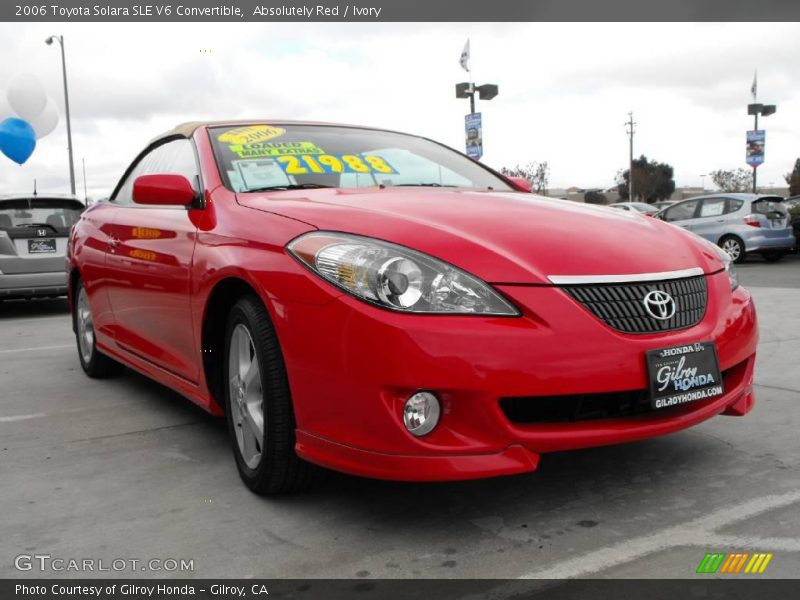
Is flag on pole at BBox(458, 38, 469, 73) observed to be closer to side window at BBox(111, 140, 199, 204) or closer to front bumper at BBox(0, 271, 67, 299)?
front bumper at BBox(0, 271, 67, 299)

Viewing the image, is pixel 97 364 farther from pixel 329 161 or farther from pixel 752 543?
pixel 752 543

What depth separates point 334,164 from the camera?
144 inches

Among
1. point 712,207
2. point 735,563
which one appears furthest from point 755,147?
point 735,563

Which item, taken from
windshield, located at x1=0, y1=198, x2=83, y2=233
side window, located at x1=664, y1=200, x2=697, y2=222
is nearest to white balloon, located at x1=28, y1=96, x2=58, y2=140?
windshield, located at x1=0, y1=198, x2=83, y2=233

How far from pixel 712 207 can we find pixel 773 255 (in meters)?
1.43

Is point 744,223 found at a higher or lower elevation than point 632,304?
lower

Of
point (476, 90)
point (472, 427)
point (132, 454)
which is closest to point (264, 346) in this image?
point (472, 427)

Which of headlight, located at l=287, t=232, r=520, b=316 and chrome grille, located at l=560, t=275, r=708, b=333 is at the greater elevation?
headlight, located at l=287, t=232, r=520, b=316

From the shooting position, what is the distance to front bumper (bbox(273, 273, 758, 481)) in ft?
7.64

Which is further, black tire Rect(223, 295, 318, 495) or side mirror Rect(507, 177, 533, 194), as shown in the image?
side mirror Rect(507, 177, 533, 194)

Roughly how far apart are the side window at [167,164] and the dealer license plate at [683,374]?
2.13 metres

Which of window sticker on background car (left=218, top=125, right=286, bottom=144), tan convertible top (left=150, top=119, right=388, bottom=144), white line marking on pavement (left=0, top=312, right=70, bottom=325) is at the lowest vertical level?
white line marking on pavement (left=0, top=312, right=70, bottom=325)

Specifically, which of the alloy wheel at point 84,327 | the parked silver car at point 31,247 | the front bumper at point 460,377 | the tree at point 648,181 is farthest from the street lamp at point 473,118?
the tree at point 648,181
